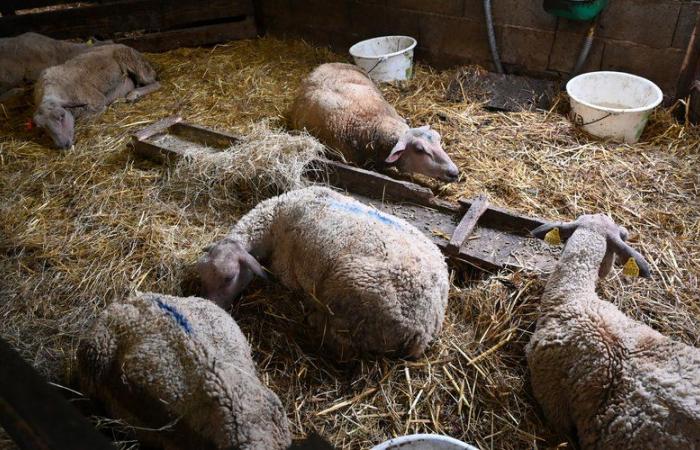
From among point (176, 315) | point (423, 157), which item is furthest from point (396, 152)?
point (176, 315)

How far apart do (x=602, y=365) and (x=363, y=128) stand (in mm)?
3137

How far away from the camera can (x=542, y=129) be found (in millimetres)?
5223

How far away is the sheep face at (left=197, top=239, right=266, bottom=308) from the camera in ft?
11.0

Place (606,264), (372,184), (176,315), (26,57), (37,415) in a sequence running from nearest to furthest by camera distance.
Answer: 1. (37,415)
2. (176,315)
3. (606,264)
4. (372,184)
5. (26,57)

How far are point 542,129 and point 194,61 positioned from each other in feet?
16.0

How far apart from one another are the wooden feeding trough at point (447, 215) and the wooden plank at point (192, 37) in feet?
10.9

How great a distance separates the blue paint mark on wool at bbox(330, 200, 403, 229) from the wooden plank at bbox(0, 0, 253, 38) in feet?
18.5

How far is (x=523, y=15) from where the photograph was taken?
593 cm

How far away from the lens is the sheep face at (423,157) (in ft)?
15.0

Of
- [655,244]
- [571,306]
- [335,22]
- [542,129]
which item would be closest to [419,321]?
[571,306]

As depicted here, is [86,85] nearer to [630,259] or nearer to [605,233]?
[605,233]

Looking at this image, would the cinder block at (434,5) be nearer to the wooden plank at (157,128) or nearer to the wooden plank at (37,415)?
the wooden plank at (157,128)

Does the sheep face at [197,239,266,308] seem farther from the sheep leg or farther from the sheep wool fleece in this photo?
the sheep leg

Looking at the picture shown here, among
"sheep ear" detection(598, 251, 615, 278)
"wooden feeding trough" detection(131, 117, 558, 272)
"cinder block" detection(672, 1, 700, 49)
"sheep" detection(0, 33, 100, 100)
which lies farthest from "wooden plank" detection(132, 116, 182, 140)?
"cinder block" detection(672, 1, 700, 49)
